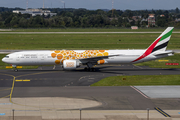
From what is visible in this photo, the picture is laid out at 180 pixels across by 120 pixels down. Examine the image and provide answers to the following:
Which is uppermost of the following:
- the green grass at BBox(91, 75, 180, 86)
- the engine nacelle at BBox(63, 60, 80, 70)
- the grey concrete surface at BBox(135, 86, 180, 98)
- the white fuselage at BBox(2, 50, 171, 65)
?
the white fuselage at BBox(2, 50, 171, 65)

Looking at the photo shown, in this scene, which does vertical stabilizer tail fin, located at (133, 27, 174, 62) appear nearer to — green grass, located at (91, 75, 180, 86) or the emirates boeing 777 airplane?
the emirates boeing 777 airplane

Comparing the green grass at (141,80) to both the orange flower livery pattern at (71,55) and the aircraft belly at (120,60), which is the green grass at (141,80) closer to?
the aircraft belly at (120,60)

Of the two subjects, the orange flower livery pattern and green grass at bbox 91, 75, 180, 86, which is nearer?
green grass at bbox 91, 75, 180, 86

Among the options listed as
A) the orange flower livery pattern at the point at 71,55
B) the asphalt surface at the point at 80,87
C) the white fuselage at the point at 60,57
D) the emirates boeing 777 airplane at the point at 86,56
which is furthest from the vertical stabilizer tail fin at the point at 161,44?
the orange flower livery pattern at the point at 71,55

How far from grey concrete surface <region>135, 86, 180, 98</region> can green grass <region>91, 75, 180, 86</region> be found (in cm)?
295

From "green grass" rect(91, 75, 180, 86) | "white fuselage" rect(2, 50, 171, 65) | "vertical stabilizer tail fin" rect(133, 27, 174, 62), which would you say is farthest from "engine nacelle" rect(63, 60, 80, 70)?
"vertical stabilizer tail fin" rect(133, 27, 174, 62)

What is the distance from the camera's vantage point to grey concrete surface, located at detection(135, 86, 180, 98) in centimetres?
3450

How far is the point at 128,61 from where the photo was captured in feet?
179

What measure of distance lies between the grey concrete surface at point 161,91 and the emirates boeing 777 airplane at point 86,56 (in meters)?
14.9

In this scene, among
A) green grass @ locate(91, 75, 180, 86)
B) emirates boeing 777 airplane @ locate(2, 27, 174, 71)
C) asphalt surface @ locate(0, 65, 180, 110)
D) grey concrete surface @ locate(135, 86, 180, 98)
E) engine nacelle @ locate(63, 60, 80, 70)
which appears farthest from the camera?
emirates boeing 777 airplane @ locate(2, 27, 174, 71)

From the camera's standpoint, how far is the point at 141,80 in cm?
4434

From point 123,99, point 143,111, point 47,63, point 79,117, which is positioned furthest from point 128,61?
point 79,117

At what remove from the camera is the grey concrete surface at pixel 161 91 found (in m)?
34.5

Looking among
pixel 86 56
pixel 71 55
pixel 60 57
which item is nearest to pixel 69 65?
pixel 71 55
